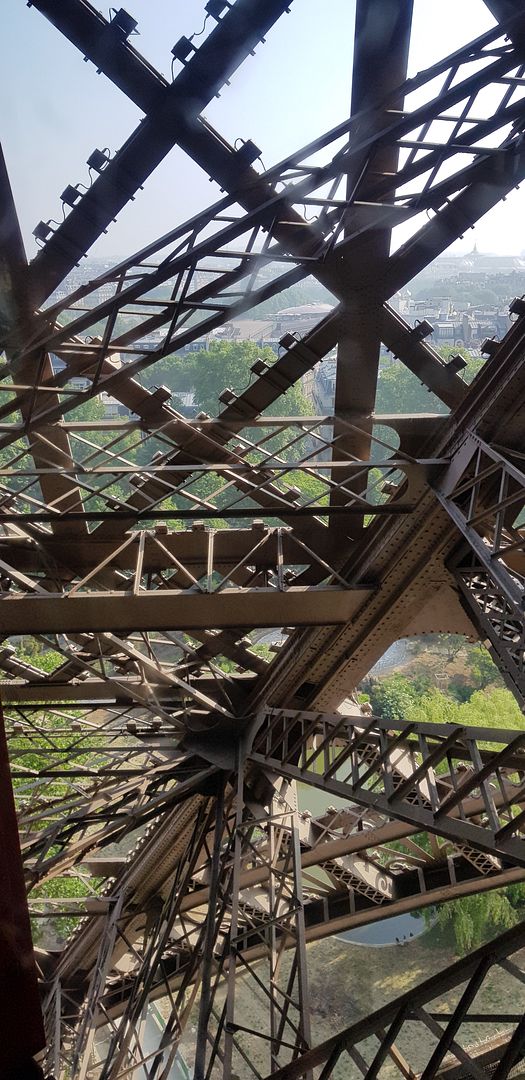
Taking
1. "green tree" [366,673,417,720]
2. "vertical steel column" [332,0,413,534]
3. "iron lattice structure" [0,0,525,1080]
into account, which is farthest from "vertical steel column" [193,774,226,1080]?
"green tree" [366,673,417,720]

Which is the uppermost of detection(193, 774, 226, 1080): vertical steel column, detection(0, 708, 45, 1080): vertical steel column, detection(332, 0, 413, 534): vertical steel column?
detection(332, 0, 413, 534): vertical steel column

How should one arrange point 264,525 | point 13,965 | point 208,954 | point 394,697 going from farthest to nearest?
1. point 394,697
2. point 264,525
3. point 208,954
4. point 13,965

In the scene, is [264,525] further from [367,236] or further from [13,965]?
[13,965]

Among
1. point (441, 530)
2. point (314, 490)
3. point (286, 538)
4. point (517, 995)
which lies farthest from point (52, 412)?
point (517, 995)

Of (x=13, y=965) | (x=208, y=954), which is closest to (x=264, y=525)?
(x=208, y=954)

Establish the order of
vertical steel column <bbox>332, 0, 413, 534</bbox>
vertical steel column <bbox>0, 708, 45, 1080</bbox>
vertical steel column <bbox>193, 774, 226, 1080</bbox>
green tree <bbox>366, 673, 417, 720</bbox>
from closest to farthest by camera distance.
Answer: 1. vertical steel column <bbox>0, 708, 45, 1080</bbox>
2. vertical steel column <bbox>332, 0, 413, 534</bbox>
3. vertical steel column <bbox>193, 774, 226, 1080</bbox>
4. green tree <bbox>366, 673, 417, 720</bbox>

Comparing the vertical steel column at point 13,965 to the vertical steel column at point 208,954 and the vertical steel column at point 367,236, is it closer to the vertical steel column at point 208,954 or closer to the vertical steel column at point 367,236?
the vertical steel column at point 367,236

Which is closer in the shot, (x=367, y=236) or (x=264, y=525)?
(x=367, y=236)

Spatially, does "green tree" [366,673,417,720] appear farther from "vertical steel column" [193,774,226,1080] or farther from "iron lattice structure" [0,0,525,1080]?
"vertical steel column" [193,774,226,1080]

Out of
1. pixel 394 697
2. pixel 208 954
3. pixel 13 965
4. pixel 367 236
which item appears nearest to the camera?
pixel 13 965

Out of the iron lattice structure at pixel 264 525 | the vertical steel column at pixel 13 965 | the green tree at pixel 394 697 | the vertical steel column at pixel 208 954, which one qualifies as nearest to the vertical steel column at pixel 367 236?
the iron lattice structure at pixel 264 525
